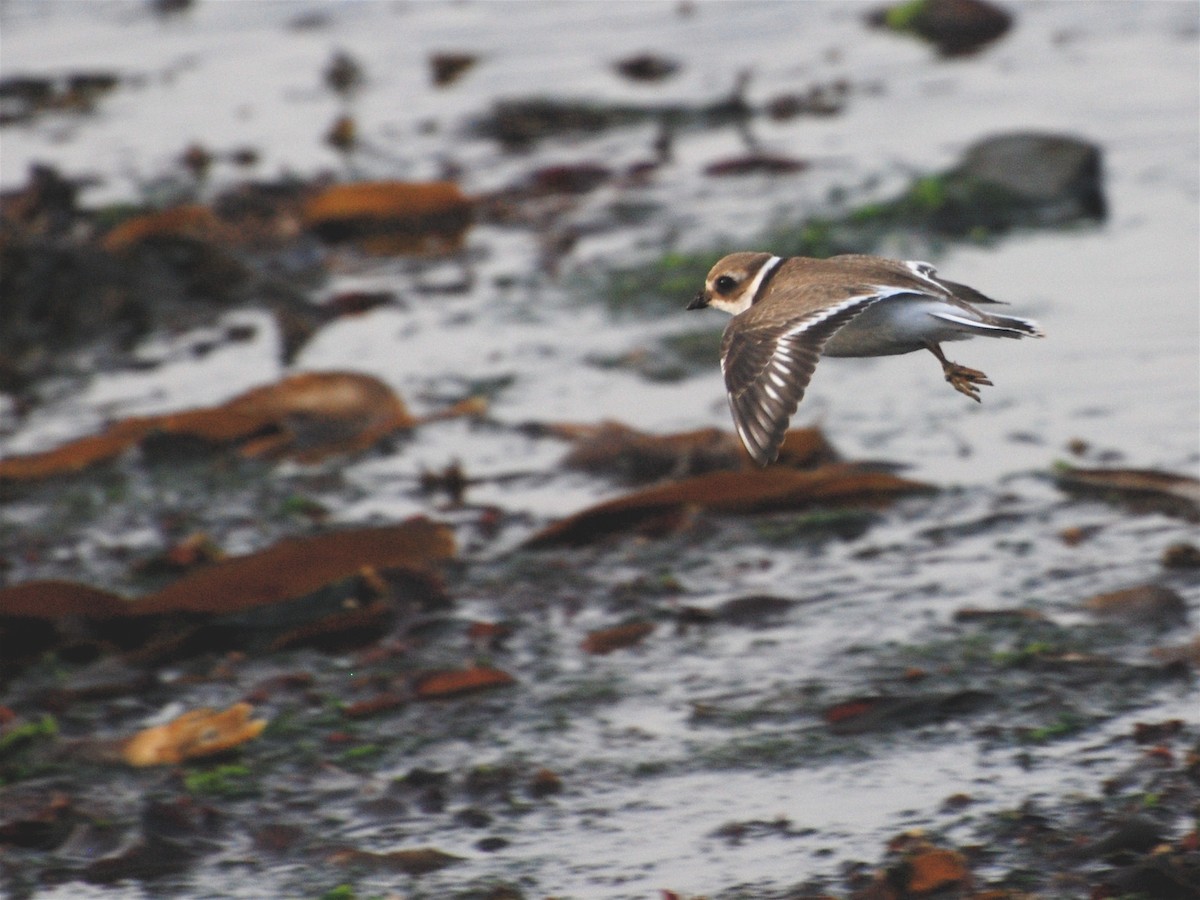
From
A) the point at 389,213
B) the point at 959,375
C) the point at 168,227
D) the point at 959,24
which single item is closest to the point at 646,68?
the point at 959,24

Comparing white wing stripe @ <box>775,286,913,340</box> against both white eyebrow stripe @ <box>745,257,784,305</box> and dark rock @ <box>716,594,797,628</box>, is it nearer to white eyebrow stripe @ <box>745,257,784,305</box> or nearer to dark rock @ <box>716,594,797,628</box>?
white eyebrow stripe @ <box>745,257,784,305</box>

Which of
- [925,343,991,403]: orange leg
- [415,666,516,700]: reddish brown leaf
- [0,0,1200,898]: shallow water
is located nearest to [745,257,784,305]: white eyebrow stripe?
[925,343,991,403]: orange leg

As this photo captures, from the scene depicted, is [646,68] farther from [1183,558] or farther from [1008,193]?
[1183,558]

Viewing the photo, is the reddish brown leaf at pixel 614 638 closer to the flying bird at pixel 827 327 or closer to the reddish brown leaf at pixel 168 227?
the flying bird at pixel 827 327

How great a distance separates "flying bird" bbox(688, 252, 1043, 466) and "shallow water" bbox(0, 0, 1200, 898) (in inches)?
36.7

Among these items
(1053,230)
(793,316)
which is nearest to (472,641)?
(793,316)

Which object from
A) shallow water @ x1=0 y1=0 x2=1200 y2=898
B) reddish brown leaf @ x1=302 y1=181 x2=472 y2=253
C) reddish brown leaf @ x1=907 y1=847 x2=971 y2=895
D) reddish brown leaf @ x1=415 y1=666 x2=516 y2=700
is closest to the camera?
reddish brown leaf @ x1=907 y1=847 x2=971 y2=895

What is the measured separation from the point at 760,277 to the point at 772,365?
28.8 inches

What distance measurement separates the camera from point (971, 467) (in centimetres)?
662

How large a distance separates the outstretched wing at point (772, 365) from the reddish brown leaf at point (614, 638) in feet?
4.33

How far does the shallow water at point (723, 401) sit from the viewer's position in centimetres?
479

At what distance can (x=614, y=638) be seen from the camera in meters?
5.73

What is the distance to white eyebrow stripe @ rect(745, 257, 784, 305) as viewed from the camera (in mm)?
5055

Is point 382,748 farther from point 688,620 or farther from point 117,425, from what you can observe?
point 117,425
